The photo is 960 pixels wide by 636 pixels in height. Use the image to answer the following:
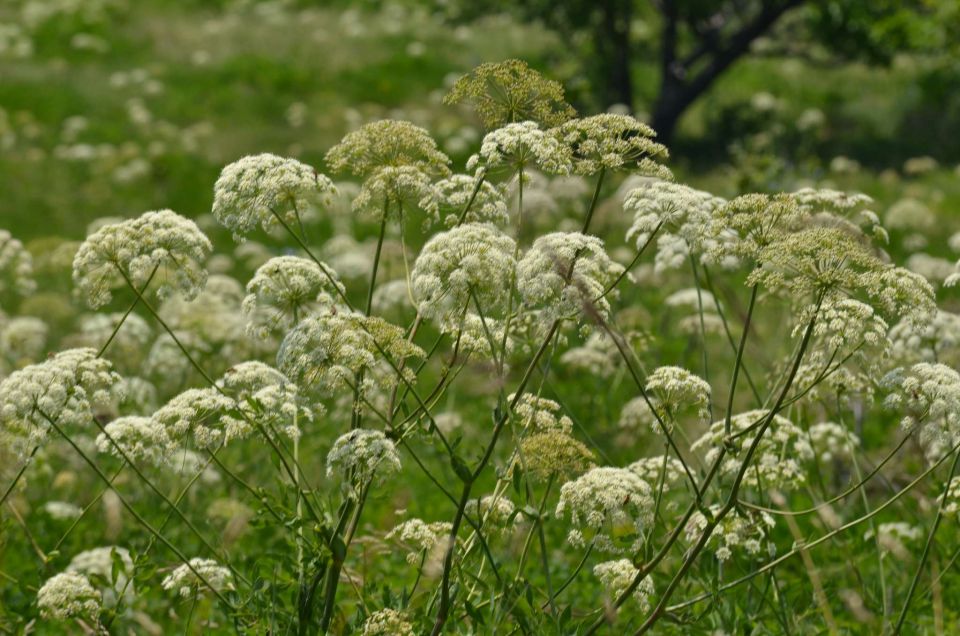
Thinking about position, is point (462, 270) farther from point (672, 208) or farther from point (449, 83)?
point (449, 83)

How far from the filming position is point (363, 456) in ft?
12.7

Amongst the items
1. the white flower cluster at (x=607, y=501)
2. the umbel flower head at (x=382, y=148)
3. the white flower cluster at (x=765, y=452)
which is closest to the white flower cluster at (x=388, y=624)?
the white flower cluster at (x=607, y=501)

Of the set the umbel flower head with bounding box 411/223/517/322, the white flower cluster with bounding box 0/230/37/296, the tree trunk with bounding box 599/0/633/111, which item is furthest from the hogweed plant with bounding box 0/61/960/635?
the tree trunk with bounding box 599/0/633/111

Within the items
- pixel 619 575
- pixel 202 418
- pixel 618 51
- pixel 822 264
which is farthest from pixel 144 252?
pixel 618 51

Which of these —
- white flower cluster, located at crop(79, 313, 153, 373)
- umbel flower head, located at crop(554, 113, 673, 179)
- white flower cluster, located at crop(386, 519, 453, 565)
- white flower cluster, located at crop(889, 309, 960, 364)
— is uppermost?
white flower cluster, located at crop(79, 313, 153, 373)

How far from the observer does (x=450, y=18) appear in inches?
802

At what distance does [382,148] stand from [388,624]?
5.08 ft

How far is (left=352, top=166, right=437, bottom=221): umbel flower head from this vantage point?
165 inches

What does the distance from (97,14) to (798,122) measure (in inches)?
606

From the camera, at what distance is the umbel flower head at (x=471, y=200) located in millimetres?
4348

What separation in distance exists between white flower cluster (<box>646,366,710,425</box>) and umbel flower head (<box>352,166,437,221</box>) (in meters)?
0.95

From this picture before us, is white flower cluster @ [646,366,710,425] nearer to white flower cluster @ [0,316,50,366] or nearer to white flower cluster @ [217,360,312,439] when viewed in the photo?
white flower cluster @ [217,360,312,439]

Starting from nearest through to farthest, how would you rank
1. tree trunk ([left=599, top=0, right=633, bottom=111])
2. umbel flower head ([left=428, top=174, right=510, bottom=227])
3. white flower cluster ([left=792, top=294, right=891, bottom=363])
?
white flower cluster ([left=792, top=294, right=891, bottom=363]) → umbel flower head ([left=428, top=174, right=510, bottom=227]) → tree trunk ([left=599, top=0, right=633, bottom=111])

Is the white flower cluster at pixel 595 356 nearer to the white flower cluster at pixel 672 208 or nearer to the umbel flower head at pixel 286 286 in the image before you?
the white flower cluster at pixel 672 208
